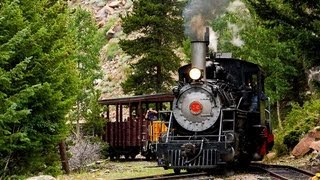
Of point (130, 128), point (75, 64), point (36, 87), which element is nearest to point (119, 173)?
point (75, 64)

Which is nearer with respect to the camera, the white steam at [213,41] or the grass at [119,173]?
the grass at [119,173]

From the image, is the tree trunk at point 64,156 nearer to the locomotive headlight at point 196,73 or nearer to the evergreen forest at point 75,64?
the evergreen forest at point 75,64

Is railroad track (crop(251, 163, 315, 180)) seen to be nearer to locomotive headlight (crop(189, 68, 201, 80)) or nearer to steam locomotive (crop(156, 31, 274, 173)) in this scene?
steam locomotive (crop(156, 31, 274, 173))

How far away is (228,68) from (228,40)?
1602cm

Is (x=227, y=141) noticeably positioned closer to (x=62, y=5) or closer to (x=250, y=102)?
(x=250, y=102)

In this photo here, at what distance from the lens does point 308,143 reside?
17438mm

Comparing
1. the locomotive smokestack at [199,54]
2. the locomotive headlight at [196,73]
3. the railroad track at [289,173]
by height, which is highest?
the locomotive smokestack at [199,54]

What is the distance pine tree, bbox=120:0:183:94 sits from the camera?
32594 mm

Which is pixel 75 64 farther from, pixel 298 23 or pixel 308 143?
pixel 308 143

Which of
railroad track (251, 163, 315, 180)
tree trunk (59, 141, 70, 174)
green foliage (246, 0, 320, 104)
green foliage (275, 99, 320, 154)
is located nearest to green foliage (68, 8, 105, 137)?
tree trunk (59, 141, 70, 174)

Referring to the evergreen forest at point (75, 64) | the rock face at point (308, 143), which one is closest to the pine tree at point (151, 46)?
the evergreen forest at point (75, 64)

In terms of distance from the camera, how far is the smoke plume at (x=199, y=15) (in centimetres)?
1633

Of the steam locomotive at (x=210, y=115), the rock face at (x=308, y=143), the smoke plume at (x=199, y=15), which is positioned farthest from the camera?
the rock face at (x=308, y=143)

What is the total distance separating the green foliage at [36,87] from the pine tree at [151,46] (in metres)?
15.8
